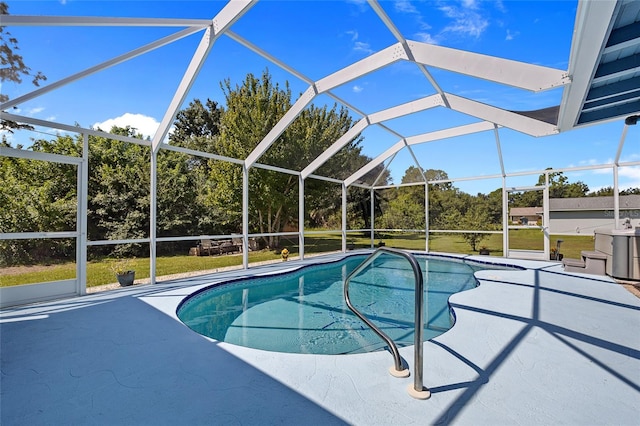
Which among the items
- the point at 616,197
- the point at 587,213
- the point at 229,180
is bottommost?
the point at 587,213

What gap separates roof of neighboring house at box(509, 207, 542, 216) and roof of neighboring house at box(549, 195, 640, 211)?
1.10ft

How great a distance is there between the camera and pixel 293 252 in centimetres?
1348

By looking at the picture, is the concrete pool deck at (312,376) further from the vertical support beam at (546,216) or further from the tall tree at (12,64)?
the vertical support beam at (546,216)

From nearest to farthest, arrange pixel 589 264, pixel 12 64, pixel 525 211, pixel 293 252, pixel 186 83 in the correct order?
pixel 186 83 → pixel 12 64 → pixel 589 264 → pixel 525 211 → pixel 293 252

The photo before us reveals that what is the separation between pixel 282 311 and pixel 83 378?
3244 millimetres

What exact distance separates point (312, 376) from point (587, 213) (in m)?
9.82

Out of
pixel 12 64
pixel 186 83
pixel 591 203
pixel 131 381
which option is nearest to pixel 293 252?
pixel 186 83

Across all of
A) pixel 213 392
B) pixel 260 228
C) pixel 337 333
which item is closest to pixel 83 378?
pixel 213 392

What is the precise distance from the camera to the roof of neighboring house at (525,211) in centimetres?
938

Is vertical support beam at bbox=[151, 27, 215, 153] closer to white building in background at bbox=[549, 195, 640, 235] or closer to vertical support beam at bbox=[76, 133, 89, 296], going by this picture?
vertical support beam at bbox=[76, 133, 89, 296]

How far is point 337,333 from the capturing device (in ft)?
15.1

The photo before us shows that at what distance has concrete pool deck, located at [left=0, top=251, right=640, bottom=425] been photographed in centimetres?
205

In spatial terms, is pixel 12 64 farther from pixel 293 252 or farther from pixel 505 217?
pixel 505 217

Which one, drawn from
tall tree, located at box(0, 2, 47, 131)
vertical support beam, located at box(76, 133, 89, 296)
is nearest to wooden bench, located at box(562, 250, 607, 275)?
vertical support beam, located at box(76, 133, 89, 296)
